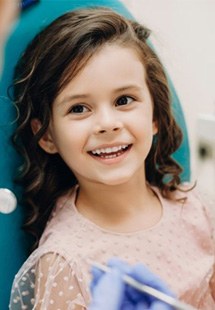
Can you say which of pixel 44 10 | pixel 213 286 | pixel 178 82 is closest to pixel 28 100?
pixel 44 10

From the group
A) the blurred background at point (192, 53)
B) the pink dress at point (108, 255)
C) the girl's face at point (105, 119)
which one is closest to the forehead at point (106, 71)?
the girl's face at point (105, 119)

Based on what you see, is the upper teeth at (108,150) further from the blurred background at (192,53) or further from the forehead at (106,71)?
the blurred background at (192,53)

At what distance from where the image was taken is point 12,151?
0.98 meters

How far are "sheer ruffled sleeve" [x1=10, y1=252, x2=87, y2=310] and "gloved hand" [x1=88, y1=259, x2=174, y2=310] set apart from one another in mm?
151

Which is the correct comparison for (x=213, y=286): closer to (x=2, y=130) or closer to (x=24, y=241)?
(x=24, y=241)

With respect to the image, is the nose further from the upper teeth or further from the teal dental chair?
the teal dental chair

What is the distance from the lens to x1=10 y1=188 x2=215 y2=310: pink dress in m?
0.88

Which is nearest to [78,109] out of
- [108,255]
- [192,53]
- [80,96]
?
[80,96]

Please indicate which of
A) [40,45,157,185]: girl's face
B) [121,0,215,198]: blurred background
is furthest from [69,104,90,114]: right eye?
[121,0,215,198]: blurred background

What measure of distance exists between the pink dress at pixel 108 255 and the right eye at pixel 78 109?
185mm

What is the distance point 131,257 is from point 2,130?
322mm

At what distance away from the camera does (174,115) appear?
1.13 meters

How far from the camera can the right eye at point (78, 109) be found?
913mm

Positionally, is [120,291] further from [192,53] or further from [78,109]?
[192,53]
